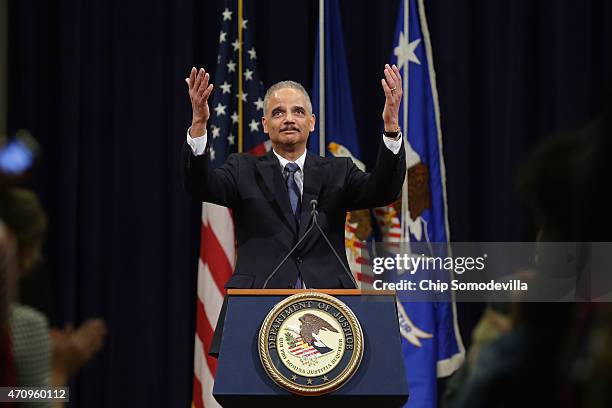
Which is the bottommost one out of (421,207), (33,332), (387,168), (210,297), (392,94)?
(210,297)

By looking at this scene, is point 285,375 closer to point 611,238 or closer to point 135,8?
point 611,238

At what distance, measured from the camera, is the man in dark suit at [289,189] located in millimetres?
4113

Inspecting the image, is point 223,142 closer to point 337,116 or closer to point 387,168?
point 337,116

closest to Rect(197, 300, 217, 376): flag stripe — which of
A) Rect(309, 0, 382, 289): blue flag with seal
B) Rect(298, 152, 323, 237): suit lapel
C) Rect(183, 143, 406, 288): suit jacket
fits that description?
Rect(309, 0, 382, 289): blue flag with seal

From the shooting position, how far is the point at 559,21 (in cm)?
637

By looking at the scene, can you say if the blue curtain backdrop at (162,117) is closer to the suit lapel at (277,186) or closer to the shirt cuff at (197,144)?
the suit lapel at (277,186)

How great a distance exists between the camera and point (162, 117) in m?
6.46

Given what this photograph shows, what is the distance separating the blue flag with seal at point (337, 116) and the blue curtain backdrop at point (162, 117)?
130 millimetres

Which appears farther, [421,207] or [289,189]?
[421,207]

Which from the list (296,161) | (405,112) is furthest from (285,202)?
(405,112)

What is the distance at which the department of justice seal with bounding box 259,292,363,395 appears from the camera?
3.50 meters

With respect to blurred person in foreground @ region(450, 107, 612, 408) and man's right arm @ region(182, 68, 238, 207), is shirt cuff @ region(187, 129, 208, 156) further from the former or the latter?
blurred person in foreground @ region(450, 107, 612, 408)

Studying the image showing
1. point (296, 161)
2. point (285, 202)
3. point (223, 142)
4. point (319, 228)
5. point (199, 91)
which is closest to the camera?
point (199, 91)

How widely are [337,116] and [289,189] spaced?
2098 millimetres
